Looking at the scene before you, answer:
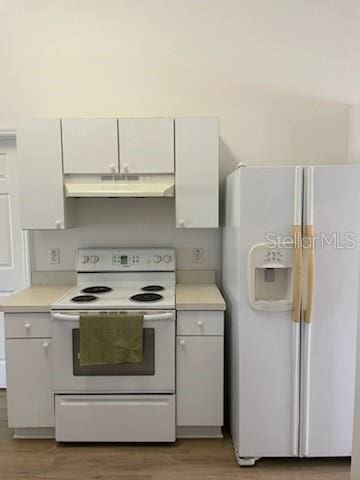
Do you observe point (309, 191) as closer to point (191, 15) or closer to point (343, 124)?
point (343, 124)

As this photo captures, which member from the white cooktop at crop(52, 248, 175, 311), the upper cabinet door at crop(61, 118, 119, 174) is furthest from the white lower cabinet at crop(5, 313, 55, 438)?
the upper cabinet door at crop(61, 118, 119, 174)

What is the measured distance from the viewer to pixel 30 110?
298 centimetres

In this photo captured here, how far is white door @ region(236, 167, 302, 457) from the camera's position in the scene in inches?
83.5

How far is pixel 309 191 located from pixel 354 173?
0.25m

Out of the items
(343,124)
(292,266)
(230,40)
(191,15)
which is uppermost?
(191,15)

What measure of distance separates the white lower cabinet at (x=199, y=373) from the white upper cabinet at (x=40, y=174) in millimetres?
1132

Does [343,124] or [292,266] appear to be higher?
[343,124]

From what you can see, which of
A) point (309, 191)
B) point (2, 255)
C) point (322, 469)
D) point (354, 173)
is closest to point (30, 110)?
point (2, 255)

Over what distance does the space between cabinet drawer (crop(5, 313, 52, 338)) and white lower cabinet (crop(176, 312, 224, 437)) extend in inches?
32.3

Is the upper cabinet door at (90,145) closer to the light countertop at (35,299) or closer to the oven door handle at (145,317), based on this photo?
the light countertop at (35,299)

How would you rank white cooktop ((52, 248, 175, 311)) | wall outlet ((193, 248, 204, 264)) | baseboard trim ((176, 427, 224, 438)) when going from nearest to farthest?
baseboard trim ((176, 427, 224, 438)) → white cooktop ((52, 248, 175, 311)) → wall outlet ((193, 248, 204, 264))

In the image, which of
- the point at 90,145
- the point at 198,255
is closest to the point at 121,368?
the point at 198,255

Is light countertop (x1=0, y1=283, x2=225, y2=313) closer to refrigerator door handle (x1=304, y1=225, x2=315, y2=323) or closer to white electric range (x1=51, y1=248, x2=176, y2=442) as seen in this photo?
white electric range (x1=51, y1=248, x2=176, y2=442)

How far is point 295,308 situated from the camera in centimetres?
214
